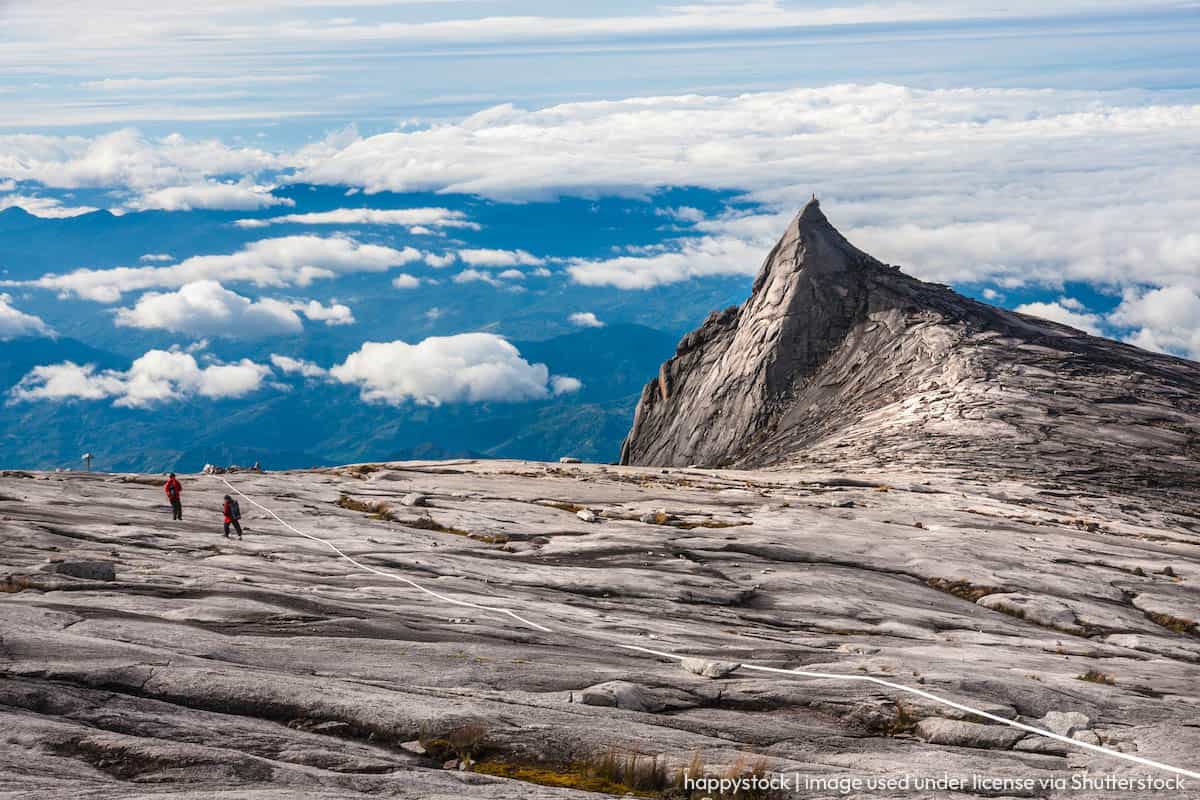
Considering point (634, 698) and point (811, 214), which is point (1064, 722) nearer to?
point (634, 698)

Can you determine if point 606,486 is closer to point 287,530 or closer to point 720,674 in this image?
point 287,530

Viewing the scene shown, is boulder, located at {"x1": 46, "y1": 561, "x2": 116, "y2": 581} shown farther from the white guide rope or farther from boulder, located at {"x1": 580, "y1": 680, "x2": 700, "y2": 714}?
boulder, located at {"x1": 580, "y1": 680, "x2": 700, "y2": 714}

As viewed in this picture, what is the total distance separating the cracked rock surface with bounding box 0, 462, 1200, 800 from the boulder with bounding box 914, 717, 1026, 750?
0.08 meters

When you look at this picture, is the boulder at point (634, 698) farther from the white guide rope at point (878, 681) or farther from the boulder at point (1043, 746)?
the boulder at point (1043, 746)

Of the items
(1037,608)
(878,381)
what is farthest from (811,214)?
(1037,608)

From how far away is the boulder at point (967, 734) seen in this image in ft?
71.3

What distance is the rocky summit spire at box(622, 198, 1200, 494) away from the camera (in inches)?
3383

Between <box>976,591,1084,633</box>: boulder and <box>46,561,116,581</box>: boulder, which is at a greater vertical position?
<box>46,561,116,581</box>: boulder

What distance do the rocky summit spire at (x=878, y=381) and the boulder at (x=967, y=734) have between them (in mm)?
59996

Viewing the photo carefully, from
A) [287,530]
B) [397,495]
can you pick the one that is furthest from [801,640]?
[397,495]

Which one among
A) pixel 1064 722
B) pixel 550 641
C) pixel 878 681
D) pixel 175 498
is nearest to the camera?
pixel 1064 722

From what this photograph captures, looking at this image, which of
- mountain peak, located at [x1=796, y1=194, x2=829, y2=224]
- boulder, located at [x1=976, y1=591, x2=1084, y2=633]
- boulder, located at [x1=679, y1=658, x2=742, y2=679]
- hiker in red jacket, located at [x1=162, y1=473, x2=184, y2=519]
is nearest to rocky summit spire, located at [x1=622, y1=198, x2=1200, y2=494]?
mountain peak, located at [x1=796, y1=194, x2=829, y2=224]

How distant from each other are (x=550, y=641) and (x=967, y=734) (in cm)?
1134

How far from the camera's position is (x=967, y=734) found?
21953 millimetres
